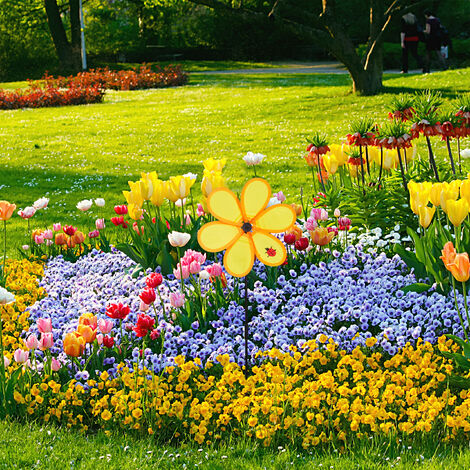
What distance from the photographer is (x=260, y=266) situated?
5168mm

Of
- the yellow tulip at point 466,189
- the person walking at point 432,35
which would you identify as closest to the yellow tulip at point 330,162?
the yellow tulip at point 466,189

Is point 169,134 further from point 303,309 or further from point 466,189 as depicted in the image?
point 466,189

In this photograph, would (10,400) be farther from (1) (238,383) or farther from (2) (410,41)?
(2) (410,41)

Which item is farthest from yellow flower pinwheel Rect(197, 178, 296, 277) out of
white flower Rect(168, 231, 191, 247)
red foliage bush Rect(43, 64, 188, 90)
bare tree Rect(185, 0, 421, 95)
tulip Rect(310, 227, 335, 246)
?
red foliage bush Rect(43, 64, 188, 90)

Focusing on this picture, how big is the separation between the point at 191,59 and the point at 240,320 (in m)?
38.5

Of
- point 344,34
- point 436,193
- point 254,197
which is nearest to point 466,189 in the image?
point 436,193

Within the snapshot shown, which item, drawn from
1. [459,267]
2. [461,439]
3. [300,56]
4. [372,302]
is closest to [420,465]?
[461,439]

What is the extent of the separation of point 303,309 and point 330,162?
1.79 m

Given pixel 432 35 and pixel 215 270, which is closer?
pixel 215 270

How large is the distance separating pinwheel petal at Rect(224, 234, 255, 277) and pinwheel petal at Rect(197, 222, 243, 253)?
36 mm

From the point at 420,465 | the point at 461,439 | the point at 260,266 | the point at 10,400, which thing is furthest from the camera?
the point at 260,266

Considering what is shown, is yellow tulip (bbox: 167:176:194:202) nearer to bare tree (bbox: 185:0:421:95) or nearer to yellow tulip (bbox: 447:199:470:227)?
yellow tulip (bbox: 447:199:470:227)

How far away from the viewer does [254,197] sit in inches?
138

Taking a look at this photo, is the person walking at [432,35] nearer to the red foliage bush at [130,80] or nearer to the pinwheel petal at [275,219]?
the red foliage bush at [130,80]
